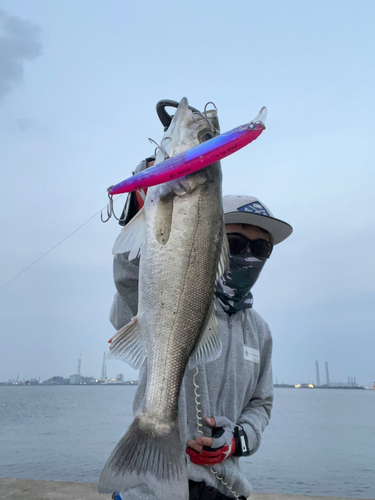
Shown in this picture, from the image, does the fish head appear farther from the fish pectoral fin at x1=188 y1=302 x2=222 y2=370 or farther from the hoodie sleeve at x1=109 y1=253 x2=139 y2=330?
the fish pectoral fin at x1=188 y1=302 x2=222 y2=370

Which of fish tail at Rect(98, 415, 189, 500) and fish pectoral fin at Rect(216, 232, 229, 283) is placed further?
fish pectoral fin at Rect(216, 232, 229, 283)

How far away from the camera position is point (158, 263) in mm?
1517

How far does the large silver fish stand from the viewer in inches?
59.4

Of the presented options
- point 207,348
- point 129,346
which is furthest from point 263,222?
point 129,346

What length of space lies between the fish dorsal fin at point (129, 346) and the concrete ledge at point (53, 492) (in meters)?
4.18

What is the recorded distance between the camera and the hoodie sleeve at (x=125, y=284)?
6.00 feet

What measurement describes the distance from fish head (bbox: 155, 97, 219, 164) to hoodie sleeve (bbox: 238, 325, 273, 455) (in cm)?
148

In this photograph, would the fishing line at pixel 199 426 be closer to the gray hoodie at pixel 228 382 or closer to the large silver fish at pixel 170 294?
the gray hoodie at pixel 228 382

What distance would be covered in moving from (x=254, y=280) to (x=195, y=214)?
94cm

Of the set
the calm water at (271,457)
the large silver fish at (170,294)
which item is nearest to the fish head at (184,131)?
the large silver fish at (170,294)

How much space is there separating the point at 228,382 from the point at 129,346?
0.83 metres

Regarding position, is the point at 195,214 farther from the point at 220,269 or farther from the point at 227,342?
the point at 227,342

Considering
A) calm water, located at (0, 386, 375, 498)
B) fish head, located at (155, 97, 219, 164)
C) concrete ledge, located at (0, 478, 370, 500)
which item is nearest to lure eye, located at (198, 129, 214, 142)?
fish head, located at (155, 97, 219, 164)

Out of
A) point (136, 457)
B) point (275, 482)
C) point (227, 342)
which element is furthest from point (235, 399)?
point (275, 482)
